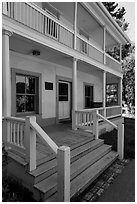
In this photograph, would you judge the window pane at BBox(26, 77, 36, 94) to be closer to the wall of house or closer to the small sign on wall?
the wall of house

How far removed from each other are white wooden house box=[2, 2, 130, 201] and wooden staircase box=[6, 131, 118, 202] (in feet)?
0.25

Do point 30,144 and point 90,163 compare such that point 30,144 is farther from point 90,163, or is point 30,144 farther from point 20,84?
point 20,84

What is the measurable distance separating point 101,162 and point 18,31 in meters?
4.21

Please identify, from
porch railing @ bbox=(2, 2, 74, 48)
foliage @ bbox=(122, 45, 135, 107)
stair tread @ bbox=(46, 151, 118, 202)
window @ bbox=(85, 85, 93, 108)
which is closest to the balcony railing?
window @ bbox=(85, 85, 93, 108)

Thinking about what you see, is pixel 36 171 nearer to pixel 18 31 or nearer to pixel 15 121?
pixel 15 121

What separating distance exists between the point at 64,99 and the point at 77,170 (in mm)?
5115

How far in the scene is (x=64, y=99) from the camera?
26.6 ft

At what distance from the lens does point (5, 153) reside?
122 inches

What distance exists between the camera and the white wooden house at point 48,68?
3.39m

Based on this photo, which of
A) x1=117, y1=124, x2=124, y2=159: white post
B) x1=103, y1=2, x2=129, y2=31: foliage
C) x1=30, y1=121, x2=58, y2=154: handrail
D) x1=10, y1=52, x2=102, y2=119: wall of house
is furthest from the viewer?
x1=103, y1=2, x2=129, y2=31: foliage

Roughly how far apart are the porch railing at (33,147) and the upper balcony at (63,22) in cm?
266

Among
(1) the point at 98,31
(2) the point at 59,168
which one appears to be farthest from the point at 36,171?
(1) the point at 98,31

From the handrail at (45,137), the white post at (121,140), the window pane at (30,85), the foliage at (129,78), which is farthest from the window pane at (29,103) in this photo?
the foliage at (129,78)

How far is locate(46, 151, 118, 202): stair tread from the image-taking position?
2.79m
